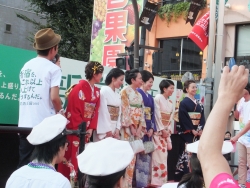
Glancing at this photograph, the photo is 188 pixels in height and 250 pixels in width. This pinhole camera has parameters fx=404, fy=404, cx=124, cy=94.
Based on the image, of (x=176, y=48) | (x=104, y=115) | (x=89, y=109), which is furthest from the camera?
(x=176, y=48)

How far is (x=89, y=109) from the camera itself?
191 inches

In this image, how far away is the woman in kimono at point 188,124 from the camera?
6.71 metres

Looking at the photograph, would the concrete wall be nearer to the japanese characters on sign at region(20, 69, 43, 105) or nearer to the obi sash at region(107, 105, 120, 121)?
the obi sash at region(107, 105, 120, 121)

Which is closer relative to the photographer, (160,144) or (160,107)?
(160,144)

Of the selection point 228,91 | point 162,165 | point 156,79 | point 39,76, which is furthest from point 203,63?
point 228,91

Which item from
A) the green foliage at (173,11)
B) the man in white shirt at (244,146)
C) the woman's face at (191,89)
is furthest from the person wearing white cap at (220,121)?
the green foliage at (173,11)

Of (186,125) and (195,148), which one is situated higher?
(195,148)

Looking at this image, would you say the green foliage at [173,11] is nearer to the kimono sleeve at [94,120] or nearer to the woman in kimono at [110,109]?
the woman in kimono at [110,109]

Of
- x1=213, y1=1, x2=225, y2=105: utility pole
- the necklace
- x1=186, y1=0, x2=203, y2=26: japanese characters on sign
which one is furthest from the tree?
the necklace

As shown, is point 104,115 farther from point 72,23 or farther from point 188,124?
point 72,23

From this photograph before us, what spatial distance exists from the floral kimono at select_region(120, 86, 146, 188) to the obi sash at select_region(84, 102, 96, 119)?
2.58 ft

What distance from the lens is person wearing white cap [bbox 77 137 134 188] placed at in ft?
6.13

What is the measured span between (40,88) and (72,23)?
1219 cm

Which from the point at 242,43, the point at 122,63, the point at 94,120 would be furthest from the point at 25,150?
the point at 242,43
